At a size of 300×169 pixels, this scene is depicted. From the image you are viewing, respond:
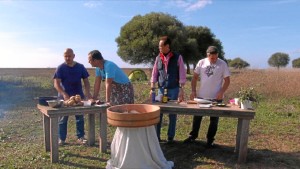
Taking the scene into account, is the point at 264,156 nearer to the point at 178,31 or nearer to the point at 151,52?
the point at 151,52

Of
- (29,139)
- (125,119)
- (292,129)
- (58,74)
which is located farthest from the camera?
(292,129)

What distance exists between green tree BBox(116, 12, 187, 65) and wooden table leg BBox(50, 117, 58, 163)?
20314 millimetres

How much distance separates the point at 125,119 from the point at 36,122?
A: 16.9 ft

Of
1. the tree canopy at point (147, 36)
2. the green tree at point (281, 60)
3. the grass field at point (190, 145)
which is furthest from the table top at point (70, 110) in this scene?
the green tree at point (281, 60)

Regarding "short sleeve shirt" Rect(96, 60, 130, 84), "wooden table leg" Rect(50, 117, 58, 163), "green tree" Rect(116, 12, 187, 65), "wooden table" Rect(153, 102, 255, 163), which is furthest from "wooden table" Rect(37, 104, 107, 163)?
"green tree" Rect(116, 12, 187, 65)

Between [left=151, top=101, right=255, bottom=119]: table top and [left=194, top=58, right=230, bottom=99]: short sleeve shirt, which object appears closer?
[left=151, top=101, right=255, bottom=119]: table top

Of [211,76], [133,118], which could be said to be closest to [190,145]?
[211,76]

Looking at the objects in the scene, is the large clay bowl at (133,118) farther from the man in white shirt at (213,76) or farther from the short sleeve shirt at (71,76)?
the short sleeve shirt at (71,76)

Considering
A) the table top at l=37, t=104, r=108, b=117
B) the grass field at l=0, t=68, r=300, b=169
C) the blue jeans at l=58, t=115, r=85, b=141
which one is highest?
the table top at l=37, t=104, r=108, b=117

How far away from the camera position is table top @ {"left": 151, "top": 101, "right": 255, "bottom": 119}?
4734mm

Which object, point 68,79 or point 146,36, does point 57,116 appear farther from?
point 146,36

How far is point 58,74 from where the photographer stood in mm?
5730

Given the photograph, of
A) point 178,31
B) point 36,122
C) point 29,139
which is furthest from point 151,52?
point 29,139

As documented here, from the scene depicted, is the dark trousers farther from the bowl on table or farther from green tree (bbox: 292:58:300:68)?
green tree (bbox: 292:58:300:68)
